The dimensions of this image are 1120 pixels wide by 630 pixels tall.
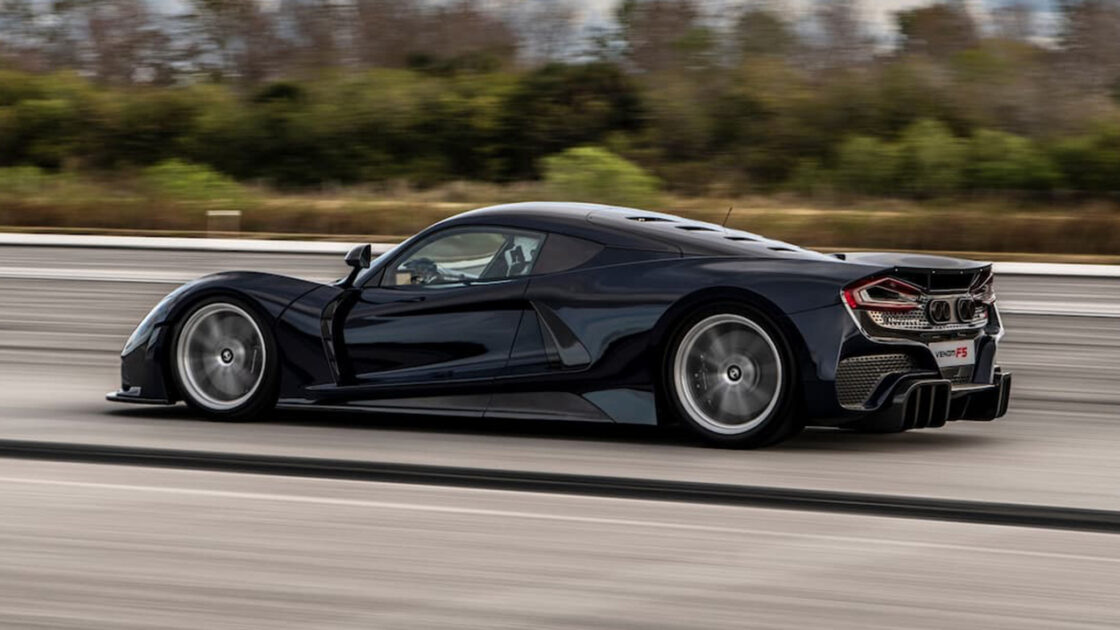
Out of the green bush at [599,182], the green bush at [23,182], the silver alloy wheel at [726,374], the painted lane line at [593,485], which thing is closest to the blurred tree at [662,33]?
the green bush at [599,182]

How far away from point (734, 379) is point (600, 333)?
649 millimetres

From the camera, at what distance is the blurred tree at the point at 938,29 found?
220 feet

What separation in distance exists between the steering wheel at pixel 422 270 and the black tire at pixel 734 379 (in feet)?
4.27

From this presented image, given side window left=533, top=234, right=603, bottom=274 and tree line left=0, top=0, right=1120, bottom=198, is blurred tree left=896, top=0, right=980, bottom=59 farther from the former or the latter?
side window left=533, top=234, right=603, bottom=274

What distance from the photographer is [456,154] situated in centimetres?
6041

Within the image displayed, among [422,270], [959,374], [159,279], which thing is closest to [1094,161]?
[159,279]

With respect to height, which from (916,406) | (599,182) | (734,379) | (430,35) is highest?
(430,35)

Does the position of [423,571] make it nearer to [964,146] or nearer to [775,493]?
[775,493]

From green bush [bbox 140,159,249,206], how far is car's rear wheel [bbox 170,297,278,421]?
35689mm

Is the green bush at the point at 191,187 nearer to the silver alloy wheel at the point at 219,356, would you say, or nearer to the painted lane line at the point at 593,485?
the silver alloy wheel at the point at 219,356

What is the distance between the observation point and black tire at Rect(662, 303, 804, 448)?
703 centimetres

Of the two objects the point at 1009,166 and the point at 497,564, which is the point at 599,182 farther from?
the point at 497,564

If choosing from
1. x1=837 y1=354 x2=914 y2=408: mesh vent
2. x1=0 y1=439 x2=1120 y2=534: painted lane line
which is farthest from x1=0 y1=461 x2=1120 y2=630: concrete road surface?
x1=837 y1=354 x2=914 y2=408: mesh vent

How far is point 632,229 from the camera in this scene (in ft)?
24.9
